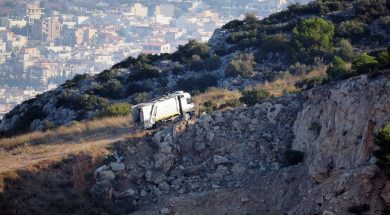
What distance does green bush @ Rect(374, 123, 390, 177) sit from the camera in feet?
61.7

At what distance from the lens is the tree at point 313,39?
141 ft

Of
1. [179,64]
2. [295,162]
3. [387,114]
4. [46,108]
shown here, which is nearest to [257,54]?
[179,64]

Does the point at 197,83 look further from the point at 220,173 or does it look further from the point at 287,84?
the point at 220,173

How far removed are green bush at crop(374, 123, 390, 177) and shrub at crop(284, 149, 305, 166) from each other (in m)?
5.82

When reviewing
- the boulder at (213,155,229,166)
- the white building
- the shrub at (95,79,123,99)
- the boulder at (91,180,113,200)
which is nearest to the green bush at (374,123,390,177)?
the boulder at (213,155,229,166)

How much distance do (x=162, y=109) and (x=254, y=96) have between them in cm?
473

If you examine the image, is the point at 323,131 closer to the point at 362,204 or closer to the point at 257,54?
the point at 362,204

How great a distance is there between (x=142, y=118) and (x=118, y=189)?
4.68 meters

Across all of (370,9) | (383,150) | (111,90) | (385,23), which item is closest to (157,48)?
(370,9)

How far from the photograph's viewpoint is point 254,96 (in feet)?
101

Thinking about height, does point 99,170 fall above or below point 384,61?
below

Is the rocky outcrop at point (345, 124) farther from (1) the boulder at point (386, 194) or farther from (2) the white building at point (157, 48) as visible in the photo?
(2) the white building at point (157, 48)

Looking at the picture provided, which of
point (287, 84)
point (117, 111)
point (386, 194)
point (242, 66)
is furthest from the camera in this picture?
point (242, 66)

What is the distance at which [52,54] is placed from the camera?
15912 cm
